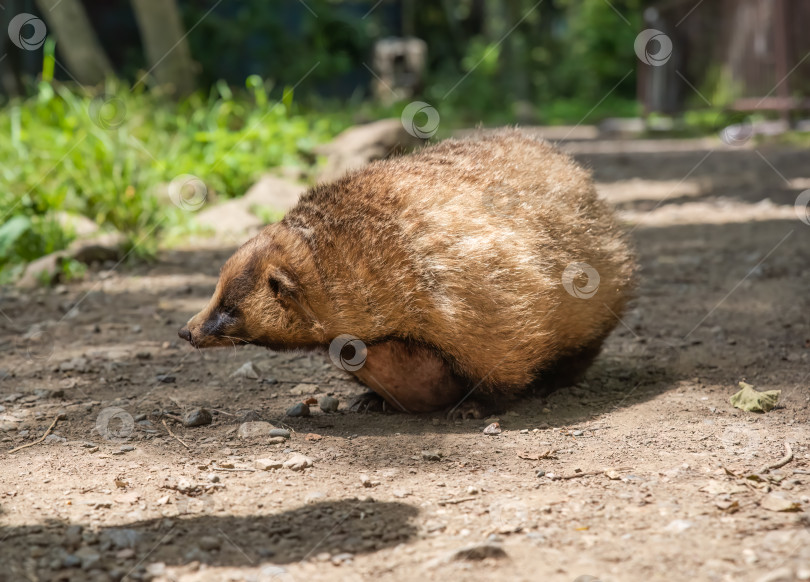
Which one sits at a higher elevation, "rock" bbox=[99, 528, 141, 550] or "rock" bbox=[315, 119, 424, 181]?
"rock" bbox=[315, 119, 424, 181]

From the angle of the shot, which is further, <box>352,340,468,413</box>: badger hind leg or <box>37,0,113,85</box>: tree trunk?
<box>37,0,113,85</box>: tree trunk

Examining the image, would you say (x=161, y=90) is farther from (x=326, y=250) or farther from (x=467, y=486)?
(x=467, y=486)

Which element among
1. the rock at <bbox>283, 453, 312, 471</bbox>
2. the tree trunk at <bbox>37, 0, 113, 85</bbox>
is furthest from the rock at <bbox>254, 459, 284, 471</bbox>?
the tree trunk at <bbox>37, 0, 113, 85</bbox>

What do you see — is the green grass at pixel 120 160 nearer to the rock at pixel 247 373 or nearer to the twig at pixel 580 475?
the rock at pixel 247 373

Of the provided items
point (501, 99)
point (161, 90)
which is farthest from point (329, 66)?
point (161, 90)

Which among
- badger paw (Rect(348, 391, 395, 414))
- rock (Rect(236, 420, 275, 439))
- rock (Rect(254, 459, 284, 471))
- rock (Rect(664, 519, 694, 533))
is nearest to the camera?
rock (Rect(664, 519, 694, 533))

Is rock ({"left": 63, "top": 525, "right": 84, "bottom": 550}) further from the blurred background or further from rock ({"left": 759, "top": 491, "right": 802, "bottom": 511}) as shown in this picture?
the blurred background

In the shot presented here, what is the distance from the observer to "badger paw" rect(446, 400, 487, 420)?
12.9ft

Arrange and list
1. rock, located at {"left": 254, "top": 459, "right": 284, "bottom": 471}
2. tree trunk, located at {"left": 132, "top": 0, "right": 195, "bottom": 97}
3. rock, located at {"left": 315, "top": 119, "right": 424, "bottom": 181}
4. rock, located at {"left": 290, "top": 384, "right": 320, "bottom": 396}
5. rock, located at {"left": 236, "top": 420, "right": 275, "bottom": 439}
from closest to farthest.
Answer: rock, located at {"left": 254, "top": 459, "right": 284, "bottom": 471} < rock, located at {"left": 236, "top": 420, "right": 275, "bottom": 439} < rock, located at {"left": 290, "top": 384, "right": 320, "bottom": 396} < rock, located at {"left": 315, "top": 119, "right": 424, "bottom": 181} < tree trunk, located at {"left": 132, "top": 0, "right": 195, "bottom": 97}

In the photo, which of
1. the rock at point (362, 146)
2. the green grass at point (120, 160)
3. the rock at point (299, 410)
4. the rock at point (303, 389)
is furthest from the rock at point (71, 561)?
the rock at point (362, 146)

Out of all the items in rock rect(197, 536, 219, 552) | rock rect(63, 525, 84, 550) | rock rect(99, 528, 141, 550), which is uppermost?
rock rect(197, 536, 219, 552)

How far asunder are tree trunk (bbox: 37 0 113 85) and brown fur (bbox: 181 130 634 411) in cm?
893

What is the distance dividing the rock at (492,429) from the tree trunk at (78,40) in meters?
9.48

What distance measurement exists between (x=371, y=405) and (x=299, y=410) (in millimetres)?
356
